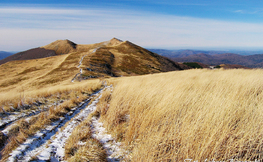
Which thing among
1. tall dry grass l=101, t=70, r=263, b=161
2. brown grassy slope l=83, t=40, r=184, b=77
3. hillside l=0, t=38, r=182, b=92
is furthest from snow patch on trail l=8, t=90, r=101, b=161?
brown grassy slope l=83, t=40, r=184, b=77

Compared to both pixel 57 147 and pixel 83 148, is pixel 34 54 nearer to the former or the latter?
pixel 57 147

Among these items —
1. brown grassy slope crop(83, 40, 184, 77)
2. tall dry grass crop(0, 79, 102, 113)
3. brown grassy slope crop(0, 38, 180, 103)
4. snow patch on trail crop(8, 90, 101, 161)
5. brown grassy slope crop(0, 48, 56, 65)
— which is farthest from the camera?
brown grassy slope crop(0, 48, 56, 65)

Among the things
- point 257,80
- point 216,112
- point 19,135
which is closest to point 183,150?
point 216,112

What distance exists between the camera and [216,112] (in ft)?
10.2

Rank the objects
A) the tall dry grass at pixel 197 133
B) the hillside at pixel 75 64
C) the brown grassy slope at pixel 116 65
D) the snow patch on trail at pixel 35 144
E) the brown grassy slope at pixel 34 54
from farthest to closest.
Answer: the brown grassy slope at pixel 34 54, the brown grassy slope at pixel 116 65, the hillside at pixel 75 64, the snow patch on trail at pixel 35 144, the tall dry grass at pixel 197 133

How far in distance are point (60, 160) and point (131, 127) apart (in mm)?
1903

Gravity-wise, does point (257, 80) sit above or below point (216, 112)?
above

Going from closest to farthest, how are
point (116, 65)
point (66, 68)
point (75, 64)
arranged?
point (66, 68)
point (75, 64)
point (116, 65)

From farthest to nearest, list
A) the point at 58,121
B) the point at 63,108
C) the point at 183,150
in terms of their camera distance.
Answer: the point at 63,108, the point at 58,121, the point at 183,150

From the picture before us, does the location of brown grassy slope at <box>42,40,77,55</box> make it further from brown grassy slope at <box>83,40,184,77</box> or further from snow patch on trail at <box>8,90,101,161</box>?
snow patch on trail at <box>8,90,101,161</box>

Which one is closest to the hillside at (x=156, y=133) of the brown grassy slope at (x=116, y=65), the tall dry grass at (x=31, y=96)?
the tall dry grass at (x=31, y=96)

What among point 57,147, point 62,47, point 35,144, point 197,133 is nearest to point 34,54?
point 62,47

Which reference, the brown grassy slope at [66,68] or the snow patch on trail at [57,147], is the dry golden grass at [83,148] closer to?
the snow patch on trail at [57,147]

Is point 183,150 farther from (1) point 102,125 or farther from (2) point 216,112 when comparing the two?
(1) point 102,125
